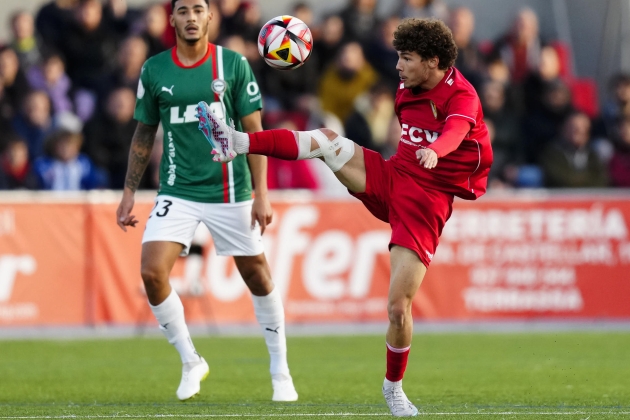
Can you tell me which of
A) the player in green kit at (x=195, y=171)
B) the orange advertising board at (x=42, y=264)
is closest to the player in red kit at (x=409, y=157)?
the player in green kit at (x=195, y=171)

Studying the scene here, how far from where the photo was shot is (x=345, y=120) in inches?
673

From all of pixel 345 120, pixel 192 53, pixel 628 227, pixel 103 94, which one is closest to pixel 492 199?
pixel 628 227

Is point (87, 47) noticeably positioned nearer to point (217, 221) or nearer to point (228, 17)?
point (228, 17)

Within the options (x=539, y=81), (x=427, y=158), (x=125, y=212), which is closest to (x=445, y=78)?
(x=427, y=158)

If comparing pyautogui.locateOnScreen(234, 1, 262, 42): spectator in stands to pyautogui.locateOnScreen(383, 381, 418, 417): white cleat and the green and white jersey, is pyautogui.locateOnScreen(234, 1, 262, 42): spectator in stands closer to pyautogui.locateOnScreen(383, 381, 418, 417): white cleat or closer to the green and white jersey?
the green and white jersey

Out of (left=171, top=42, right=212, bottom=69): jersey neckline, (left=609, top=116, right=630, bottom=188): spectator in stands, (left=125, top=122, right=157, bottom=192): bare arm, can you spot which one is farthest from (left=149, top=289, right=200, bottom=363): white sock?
(left=609, top=116, right=630, bottom=188): spectator in stands

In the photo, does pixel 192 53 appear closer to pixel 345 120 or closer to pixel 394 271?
pixel 394 271

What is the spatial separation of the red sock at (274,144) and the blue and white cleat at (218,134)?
13 centimetres

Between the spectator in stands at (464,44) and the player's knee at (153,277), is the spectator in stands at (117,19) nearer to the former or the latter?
the spectator in stands at (464,44)

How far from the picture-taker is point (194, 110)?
25.6 feet

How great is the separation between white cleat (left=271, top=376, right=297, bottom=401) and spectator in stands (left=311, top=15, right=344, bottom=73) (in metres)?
10.0

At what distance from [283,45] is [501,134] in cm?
978

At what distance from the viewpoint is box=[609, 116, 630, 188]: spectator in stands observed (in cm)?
1673

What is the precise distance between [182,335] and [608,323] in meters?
8.16
